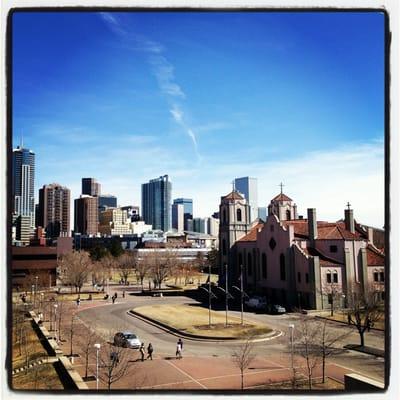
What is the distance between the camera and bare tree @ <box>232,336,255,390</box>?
1339cm

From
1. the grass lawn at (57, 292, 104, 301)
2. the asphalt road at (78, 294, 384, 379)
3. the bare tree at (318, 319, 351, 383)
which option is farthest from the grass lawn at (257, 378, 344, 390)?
the grass lawn at (57, 292, 104, 301)

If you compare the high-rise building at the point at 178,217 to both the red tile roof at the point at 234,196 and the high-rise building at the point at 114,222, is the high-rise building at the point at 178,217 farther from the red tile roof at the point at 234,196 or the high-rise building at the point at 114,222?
the red tile roof at the point at 234,196

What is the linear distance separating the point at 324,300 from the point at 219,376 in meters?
15.9

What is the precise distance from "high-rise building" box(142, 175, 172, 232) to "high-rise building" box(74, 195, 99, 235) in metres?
45.5

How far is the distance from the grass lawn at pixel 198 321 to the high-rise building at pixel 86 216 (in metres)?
94.9

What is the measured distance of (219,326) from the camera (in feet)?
75.2

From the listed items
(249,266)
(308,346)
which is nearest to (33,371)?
(308,346)

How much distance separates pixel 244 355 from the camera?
1334cm

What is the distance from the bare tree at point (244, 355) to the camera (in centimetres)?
1339

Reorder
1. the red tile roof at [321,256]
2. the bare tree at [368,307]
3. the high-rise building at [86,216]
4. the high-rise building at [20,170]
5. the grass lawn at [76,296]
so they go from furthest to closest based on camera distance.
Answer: the high-rise building at [86,216] < the grass lawn at [76,296] < the red tile roof at [321,256] < the bare tree at [368,307] < the high-rise building at [20,170]

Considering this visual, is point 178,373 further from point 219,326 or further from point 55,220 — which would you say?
point 55,220

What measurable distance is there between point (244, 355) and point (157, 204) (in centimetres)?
16685

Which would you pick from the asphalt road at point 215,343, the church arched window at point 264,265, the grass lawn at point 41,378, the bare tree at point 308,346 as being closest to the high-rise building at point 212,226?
the church arched window at point 264,265

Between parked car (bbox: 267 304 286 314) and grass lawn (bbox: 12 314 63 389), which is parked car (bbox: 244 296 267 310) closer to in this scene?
parked car (bbox: 267 304 286 314)
